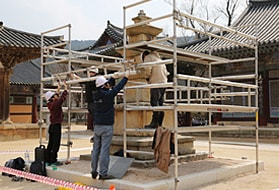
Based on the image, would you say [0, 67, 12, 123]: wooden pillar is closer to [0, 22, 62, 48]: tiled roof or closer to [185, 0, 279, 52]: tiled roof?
[0, 22, 62, 48]: tiled roof

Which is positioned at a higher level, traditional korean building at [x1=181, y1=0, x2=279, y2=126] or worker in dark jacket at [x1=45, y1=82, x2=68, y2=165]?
traditional korean building at [x1=181, y1=0, x2=279, y2=126]

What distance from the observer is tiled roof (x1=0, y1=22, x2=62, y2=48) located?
50.4ft

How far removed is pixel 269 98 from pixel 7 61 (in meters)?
13.4

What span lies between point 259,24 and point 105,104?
15.2m

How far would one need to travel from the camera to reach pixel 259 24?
18156 millimetres

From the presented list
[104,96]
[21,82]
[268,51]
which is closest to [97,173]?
[104,96]

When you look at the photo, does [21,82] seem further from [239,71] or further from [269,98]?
[269,98]

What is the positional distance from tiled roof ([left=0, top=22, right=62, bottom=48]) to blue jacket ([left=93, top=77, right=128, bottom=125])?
11399 mm

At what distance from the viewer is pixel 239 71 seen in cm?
1811

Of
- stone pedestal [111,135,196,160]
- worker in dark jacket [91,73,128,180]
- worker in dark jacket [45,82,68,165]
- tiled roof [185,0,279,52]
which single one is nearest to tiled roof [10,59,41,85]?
tiled roof [185,0,279,52]

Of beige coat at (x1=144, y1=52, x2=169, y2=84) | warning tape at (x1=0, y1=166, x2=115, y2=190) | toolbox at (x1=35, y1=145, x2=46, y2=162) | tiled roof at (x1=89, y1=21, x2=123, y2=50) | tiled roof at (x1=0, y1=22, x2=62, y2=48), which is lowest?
warning tape at (x1=0, y1=166, x2=115, y2=190)

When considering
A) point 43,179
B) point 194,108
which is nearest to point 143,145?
point 194,108

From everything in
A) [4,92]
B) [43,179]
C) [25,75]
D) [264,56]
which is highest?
[264,56]

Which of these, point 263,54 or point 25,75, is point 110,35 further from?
point 263,54
